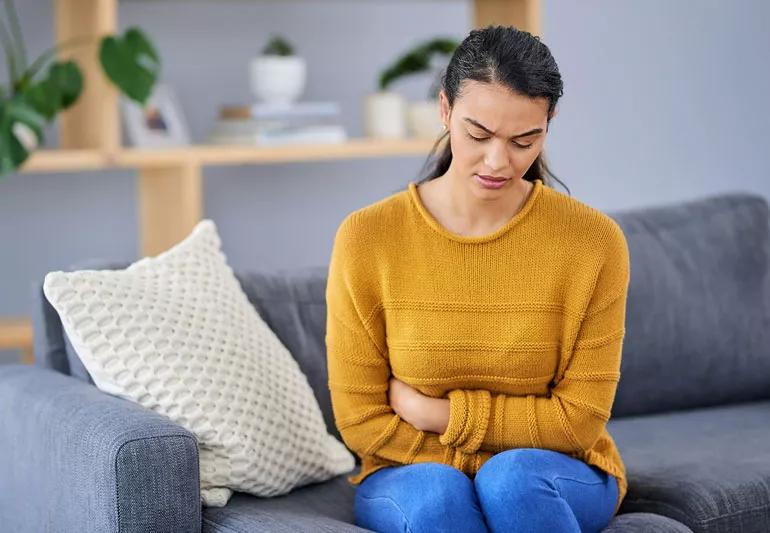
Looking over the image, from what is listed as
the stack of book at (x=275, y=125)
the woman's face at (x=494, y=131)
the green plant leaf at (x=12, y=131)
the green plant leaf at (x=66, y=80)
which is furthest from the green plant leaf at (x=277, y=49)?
the woman's face at (x=494, y=131)

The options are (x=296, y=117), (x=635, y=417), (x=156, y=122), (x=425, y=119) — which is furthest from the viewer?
(x=425, y=119)

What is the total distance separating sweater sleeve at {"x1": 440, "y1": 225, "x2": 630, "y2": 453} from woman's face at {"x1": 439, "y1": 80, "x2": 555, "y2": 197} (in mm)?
215

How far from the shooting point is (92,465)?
5.65 ft

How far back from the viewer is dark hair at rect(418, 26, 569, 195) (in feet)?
5.56

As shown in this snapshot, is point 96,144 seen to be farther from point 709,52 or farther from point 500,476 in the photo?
point 709,52

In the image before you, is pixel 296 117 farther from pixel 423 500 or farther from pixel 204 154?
pixel 423 500

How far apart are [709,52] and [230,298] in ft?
8.14

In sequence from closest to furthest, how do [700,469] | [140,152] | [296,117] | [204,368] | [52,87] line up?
1. [204,368]
2. [700,469]
3. [52,87]
4. [140,152]
5. [296,117]

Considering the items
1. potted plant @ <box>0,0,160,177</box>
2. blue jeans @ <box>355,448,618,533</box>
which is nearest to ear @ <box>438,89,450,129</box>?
blue jeans @ <box>355,448,618,533</box>

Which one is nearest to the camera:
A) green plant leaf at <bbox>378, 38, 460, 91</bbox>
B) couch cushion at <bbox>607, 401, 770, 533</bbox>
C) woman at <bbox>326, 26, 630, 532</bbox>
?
woman at <bbox>326, 26, 630, 532</bbox>

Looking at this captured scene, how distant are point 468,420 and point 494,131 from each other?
417mm

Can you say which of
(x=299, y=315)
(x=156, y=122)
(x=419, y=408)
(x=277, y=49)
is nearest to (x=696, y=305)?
(x=299, y=315)

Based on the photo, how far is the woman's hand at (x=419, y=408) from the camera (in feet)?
6.07

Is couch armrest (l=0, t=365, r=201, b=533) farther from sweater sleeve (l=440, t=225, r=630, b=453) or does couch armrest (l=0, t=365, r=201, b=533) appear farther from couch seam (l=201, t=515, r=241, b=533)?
sweater sleeve (l=440, t=225, r=630, b=453)
